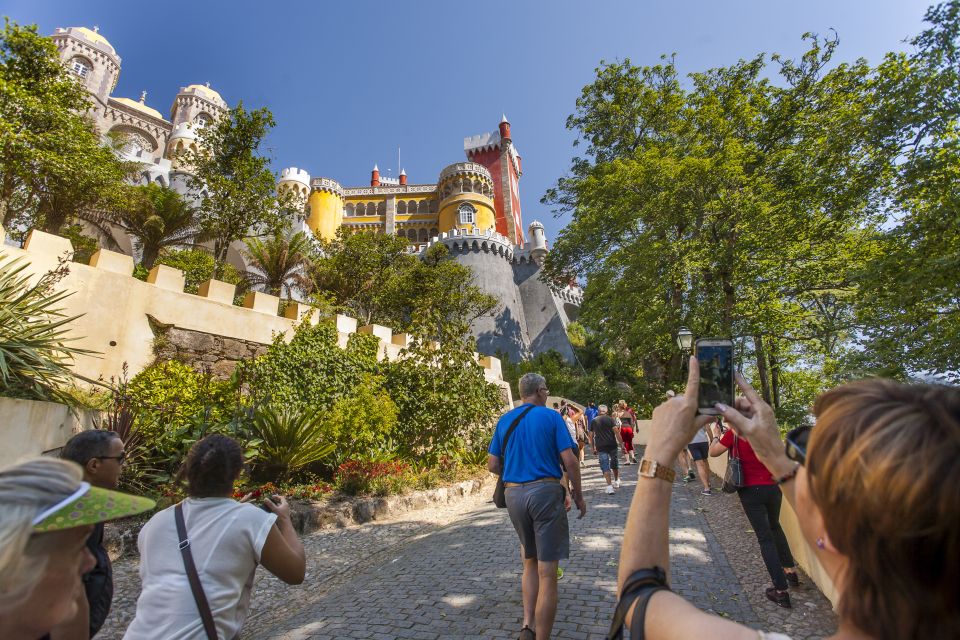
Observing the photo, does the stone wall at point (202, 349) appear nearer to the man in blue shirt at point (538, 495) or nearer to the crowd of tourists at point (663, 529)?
the crowd of tourists at point (663, 529)

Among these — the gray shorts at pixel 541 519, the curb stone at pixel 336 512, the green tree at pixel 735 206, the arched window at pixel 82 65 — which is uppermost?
the arched window at pixel 82 65

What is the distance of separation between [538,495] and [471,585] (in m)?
1.79

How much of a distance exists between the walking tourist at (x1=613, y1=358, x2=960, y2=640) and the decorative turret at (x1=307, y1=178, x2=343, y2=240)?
42.3 metres

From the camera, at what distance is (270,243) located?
15578mm

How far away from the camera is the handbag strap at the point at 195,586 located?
1.74 metres

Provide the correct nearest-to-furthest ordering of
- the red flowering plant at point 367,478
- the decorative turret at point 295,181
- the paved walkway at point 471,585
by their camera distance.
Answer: the paved walkway at point 471,585, the red flowering plant at point 367,478, the decorative turret at point 295,181

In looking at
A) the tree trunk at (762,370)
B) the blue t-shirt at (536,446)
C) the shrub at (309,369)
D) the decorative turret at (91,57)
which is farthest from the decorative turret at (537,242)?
the decorative turret at (91,57)

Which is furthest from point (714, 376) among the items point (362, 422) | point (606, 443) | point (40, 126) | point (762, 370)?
point (40, 126)

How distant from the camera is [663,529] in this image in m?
1.25

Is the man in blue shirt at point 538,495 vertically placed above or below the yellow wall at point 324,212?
below

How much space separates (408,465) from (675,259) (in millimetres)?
11058

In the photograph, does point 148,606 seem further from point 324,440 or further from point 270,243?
point 270,243

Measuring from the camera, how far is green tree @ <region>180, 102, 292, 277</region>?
1321 centimetres

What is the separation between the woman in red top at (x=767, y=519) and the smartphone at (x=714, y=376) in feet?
9.87
